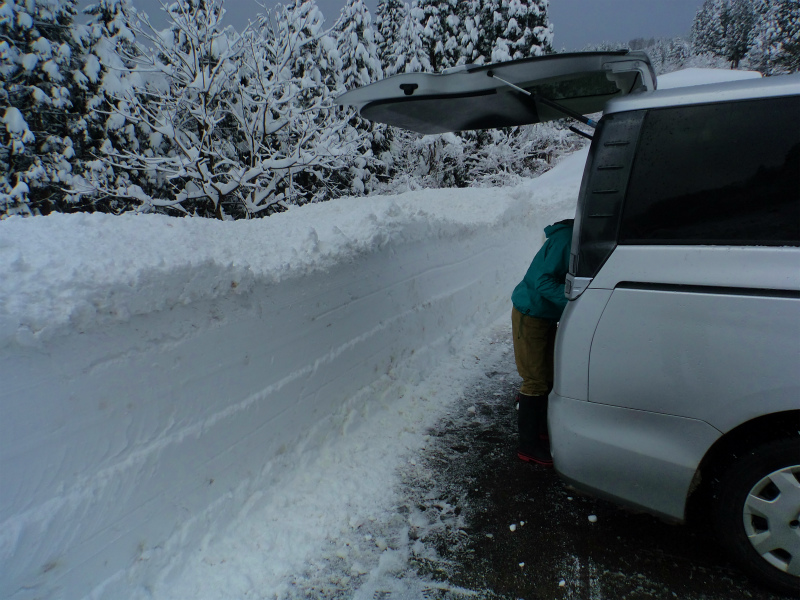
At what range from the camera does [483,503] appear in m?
2.96

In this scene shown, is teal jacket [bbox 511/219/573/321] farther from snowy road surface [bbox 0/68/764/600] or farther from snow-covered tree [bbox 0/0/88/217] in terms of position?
snow-covered tree [bbox 0/0/88/217]

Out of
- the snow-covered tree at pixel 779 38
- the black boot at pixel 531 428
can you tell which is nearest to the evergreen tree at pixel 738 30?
the snow-covered tree at pixel 779 38

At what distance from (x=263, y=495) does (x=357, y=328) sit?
1438 mm

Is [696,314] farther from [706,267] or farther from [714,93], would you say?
[714,93]

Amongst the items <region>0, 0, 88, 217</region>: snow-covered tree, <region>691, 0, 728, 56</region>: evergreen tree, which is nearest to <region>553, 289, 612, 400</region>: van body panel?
<region>0, 0, 88, 217</region>: snow-covered tree

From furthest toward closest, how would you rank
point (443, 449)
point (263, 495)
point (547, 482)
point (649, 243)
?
point (443, 449) < point (547, 482) < point (263, 495) < point (649, 243)

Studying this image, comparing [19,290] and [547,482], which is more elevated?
[19,290]

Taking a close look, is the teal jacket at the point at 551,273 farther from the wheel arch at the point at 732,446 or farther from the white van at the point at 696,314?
the wheel arch at the point at 732,446

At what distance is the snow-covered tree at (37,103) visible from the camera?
15.1 meters

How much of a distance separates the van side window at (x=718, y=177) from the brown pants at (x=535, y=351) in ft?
3.91

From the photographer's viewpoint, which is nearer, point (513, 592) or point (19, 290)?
point (19, 290)

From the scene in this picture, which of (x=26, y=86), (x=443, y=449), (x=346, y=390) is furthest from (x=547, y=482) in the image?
(x=26, y=86)

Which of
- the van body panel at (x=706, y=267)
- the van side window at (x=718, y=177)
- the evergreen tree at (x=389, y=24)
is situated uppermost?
the evergreen tree at (x=389, y=24)

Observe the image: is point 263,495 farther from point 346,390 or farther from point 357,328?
point 357,328
